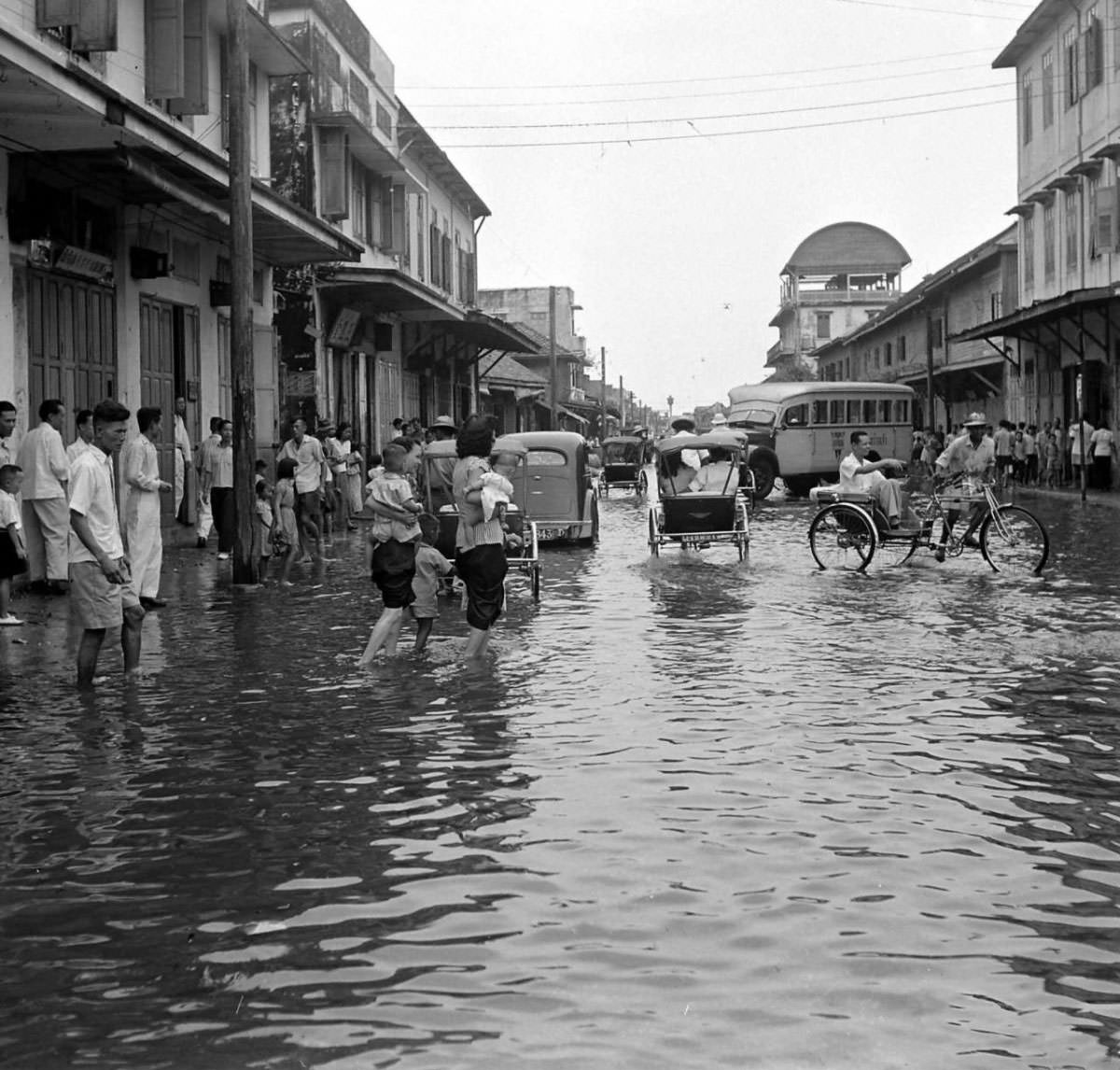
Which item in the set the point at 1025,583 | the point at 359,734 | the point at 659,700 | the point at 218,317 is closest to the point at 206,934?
the point at 359,734

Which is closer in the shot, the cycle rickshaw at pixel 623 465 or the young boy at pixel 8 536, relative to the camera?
the young boy at pixel 8 536

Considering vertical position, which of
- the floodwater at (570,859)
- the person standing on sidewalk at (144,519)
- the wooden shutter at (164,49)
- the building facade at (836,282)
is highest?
the building facade at (836,282)

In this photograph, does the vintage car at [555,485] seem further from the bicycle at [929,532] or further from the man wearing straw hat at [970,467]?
the man wearing straw hat at [970,467]

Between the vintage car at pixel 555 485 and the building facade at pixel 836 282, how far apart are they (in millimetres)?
74403

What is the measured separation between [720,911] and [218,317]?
19066 mm

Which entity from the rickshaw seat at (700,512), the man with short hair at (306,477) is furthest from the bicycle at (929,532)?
the man with short hair at (306,477)

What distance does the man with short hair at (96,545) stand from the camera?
8.98 m

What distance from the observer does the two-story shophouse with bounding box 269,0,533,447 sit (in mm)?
27328

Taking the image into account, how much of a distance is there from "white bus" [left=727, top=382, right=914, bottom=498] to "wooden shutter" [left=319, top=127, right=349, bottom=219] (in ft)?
40.1

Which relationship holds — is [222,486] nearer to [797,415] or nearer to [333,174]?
[333,174]

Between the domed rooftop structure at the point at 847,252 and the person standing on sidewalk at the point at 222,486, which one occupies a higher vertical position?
the domed rooftop structure at the point at 847,252

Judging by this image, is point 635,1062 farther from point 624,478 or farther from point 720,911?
point 624,478

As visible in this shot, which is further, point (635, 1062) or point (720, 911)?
point (720, 911)

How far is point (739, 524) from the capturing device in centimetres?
1850
